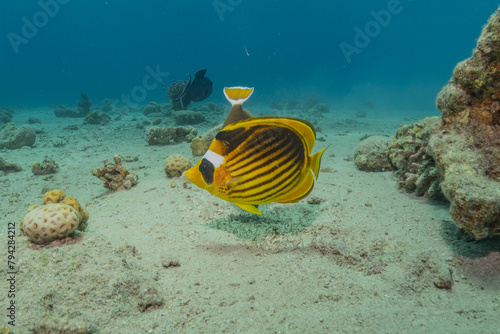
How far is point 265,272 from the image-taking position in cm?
255

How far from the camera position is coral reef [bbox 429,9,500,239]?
2.16 m

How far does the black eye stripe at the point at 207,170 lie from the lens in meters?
1.78

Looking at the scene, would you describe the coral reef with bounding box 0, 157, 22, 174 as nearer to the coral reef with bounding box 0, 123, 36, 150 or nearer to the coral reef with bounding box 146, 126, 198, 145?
the coral reef with bounding box 0, 123, 36, 150

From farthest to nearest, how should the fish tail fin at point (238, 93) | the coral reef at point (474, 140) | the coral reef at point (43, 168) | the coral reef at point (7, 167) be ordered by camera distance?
1. the coral reef at point (7, 167)
2. the coral reef at point (43, 168)
3. the fish tail fin at point (238, 93)
4. the coral reef at point (474, 140)

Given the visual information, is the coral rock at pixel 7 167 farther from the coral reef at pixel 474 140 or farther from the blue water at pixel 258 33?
the blue water at pixel 258 33

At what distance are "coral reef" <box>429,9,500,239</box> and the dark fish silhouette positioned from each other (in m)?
5.42

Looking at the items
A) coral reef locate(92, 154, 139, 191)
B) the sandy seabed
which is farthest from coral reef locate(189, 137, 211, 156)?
the sandy seabed

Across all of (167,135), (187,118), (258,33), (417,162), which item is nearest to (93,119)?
(187,118)

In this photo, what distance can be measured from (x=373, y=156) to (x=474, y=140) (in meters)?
3.07

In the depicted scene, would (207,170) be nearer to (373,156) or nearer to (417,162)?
(417,162)

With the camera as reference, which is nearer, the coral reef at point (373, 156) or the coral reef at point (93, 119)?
the coral reef at point (373, 156)

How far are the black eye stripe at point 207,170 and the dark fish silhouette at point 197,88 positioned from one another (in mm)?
5579

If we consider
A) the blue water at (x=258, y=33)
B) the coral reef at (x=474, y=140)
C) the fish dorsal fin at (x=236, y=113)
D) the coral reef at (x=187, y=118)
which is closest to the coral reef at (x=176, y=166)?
the fish dorsal fin at (x=236, y=113)

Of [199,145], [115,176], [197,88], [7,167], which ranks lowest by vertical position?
[7,167]
